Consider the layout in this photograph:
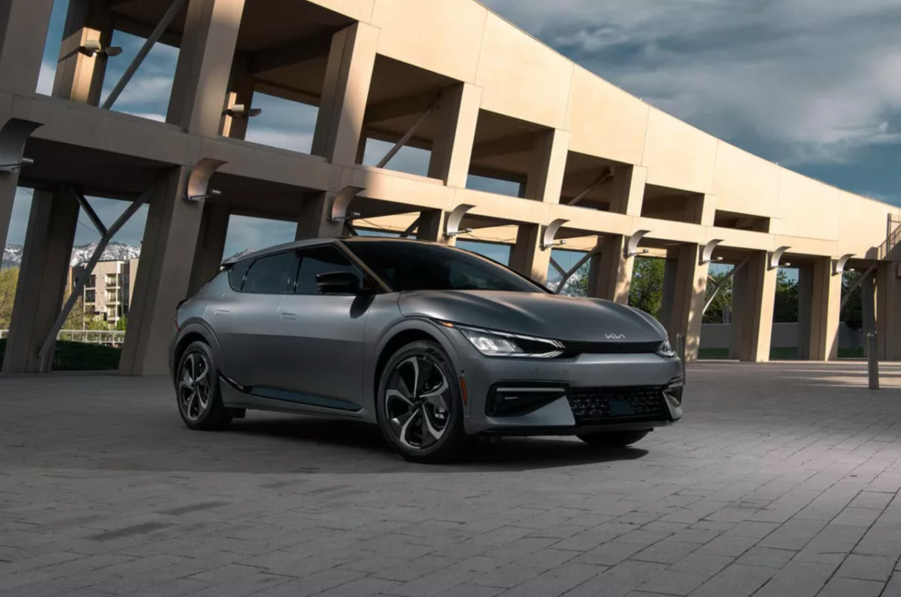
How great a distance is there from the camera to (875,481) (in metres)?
5.87

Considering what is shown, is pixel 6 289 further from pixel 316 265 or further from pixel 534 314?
pixel 534 314

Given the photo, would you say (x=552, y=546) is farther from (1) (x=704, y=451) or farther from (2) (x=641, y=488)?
(1) (x=704, y=451)

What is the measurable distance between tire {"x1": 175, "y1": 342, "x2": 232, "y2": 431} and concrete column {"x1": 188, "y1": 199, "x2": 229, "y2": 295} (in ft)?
49.7

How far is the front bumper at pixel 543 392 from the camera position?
6.08 meters

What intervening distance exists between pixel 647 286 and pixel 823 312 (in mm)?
59052

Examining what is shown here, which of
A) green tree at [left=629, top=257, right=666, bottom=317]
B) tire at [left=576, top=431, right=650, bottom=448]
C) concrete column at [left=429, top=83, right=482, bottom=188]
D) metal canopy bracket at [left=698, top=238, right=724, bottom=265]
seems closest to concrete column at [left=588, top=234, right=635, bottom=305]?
metal canopy bracket at [left=698, top=238, right=724, bottom=265]

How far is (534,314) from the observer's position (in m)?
6.38

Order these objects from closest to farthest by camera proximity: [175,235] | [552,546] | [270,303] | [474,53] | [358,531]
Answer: [552,546]
[358,531]
[270,303]
[175,235]
[474,53]

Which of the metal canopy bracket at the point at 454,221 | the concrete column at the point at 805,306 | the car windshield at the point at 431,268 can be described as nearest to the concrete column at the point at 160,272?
the metal canopy bracket at the point at 454,221

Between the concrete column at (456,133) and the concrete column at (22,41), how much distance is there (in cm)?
973

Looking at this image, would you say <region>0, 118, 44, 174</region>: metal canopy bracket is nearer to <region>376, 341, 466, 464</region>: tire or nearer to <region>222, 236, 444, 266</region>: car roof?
<region>222, 236, 444, 266</region>: car roof

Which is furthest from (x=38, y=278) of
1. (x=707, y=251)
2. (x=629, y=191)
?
(x=707, y=251)

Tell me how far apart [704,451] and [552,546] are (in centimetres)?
347

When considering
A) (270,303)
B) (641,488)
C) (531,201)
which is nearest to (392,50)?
(531,201)
